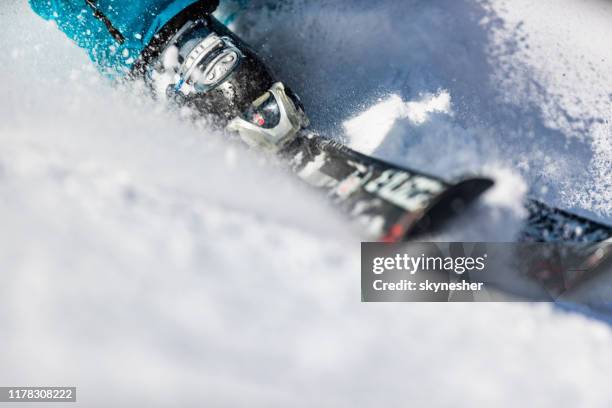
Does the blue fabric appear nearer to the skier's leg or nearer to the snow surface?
the skier's leg

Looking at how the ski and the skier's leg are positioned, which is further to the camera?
the skier's leg

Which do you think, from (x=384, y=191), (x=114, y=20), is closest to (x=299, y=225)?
(x=384, y=191)

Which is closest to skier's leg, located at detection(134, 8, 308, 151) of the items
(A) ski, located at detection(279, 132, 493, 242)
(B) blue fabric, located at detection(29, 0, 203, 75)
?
(B) blue fabric, located at detection(29, 0, 203, 75)

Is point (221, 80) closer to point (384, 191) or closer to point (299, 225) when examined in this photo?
point (299, 225)

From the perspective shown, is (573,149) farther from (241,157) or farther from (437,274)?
(241,157)

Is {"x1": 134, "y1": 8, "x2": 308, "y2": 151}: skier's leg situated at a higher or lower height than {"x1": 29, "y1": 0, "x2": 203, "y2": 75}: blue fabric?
lower
